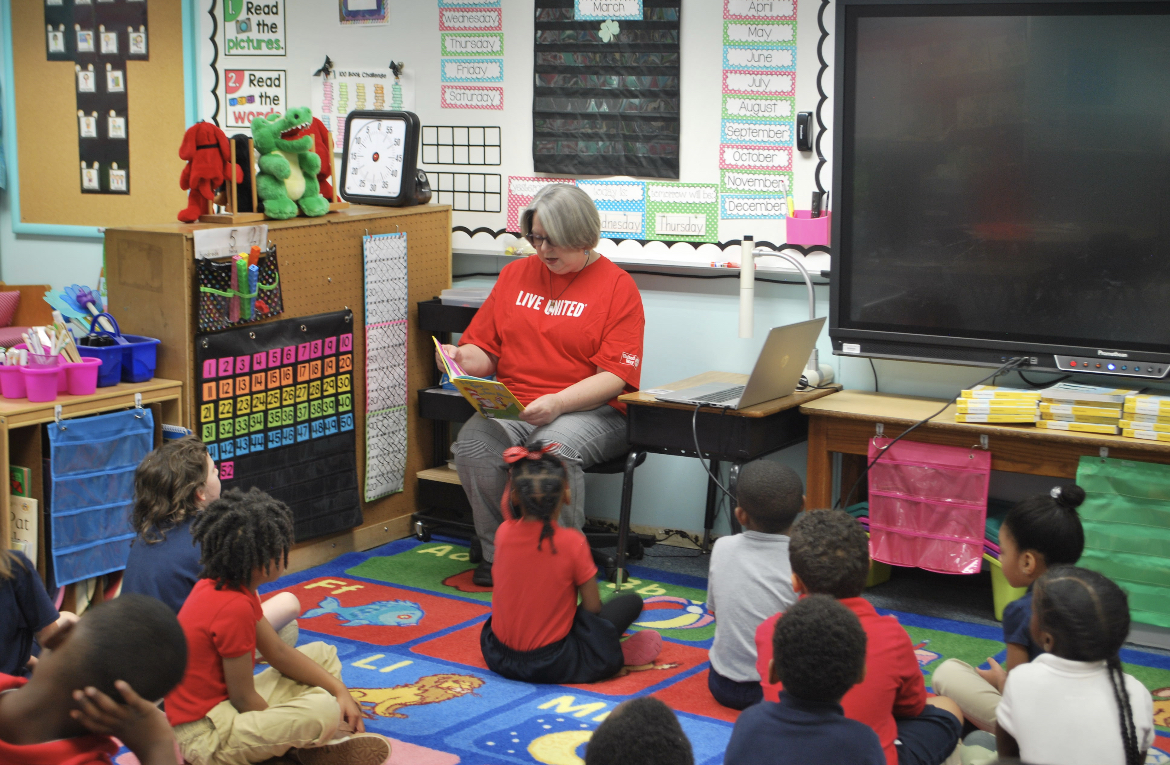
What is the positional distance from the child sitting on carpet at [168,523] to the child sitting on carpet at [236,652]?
0.15 meters

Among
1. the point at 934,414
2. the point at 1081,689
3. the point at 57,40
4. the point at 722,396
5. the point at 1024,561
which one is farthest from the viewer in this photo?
the point at 57,40

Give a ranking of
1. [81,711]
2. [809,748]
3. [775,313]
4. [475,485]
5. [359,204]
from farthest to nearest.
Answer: [359,204] → [775,313] → [475,485] → [809,748] → [81,711]

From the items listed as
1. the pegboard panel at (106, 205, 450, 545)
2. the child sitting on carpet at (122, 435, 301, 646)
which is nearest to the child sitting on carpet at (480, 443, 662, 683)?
the child sitting on carpet at (122, 435, 301, 646)

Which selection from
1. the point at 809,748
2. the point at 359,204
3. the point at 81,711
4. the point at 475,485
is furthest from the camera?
the point at 359,204

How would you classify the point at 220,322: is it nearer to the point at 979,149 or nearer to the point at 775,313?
the point at 775,313

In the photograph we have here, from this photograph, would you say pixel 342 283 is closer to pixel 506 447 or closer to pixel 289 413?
pixel 289 413

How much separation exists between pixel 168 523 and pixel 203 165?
54.4 inches

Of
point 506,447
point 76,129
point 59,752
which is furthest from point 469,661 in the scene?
point 76,129

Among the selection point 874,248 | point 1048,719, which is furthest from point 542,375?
point 1048,719

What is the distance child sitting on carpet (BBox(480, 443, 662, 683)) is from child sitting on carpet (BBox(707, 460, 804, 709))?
1.05ft

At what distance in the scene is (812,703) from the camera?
5.45ft

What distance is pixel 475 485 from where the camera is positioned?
3.65 metres

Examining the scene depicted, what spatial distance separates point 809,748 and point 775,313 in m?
2.45

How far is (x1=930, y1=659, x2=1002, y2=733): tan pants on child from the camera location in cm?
244
